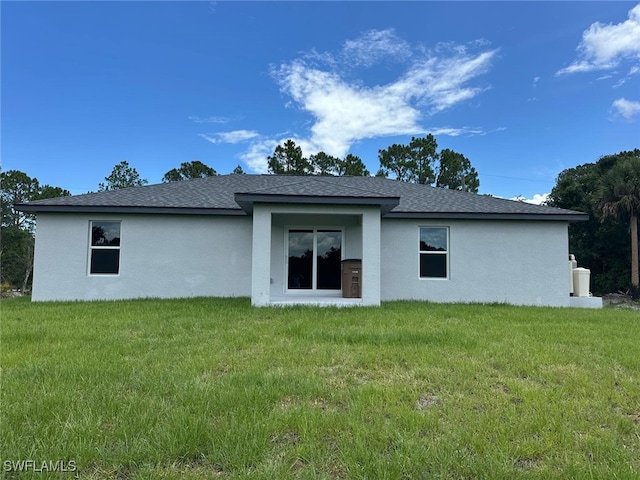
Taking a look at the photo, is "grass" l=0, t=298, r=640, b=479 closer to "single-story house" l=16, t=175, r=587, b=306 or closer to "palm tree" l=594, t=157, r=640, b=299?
"single-story house" l=16, t=175, r=587, b=306

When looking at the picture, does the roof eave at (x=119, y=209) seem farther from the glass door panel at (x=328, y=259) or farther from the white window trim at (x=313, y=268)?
the glass door panel at (x=328, y=259)

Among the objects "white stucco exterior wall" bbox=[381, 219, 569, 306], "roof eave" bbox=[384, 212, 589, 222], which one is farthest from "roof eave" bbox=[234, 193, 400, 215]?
"white stucco exterior wall" bbox=[381, 219, 569, 306]

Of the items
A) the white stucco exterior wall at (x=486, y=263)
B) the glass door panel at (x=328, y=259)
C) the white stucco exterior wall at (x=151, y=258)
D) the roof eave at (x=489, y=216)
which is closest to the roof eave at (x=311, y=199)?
the roof eave at (x=489, y=216)

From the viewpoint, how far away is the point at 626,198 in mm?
22438

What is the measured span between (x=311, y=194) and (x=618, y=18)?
1271 centimetres

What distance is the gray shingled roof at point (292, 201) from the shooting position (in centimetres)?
932

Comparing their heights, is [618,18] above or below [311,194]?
above

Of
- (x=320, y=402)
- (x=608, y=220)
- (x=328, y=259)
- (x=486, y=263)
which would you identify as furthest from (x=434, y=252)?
(x=608, y=220)

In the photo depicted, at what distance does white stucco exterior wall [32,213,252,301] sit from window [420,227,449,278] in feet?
17.6

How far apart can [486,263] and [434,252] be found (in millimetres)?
1592

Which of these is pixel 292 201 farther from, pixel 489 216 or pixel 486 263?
pixel 486 263

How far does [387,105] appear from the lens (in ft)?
69.5

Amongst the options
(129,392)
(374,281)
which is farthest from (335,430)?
(374,281)

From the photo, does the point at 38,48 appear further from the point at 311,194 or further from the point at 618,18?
the point at 618,18
